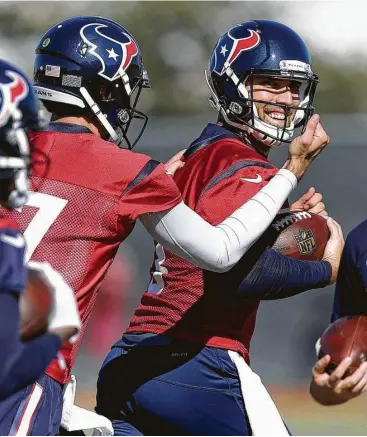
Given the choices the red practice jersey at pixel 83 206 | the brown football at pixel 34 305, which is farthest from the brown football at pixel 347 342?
the brown football at pixel 34 305

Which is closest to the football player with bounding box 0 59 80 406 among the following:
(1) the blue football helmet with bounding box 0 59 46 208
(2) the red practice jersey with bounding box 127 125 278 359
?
(1) the blue football helmet with bounding box 0 59 46 208

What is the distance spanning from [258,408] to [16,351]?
1.48 metres

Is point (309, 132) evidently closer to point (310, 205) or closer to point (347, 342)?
point (310, 205)

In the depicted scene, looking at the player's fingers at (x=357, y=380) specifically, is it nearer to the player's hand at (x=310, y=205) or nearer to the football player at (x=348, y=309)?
the football player at (x=348, y=309)

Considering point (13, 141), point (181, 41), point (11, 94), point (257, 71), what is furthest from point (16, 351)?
point (181, 41)

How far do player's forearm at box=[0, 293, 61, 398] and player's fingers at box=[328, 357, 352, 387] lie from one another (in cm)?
121

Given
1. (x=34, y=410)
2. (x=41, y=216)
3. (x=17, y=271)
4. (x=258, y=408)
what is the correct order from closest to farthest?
(x=17, y=271) → (x=34, y=410) → (x=41, y=216) → (x=258, y=408)

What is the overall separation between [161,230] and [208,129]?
87 centimetres

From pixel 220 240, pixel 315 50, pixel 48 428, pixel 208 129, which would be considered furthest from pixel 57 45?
pixel 315 50

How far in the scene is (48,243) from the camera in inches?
141

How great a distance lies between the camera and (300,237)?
165 inches

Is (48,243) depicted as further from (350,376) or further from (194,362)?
(350,376)

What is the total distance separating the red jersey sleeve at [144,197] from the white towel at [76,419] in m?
0.57

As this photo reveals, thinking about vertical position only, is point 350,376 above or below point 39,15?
above
